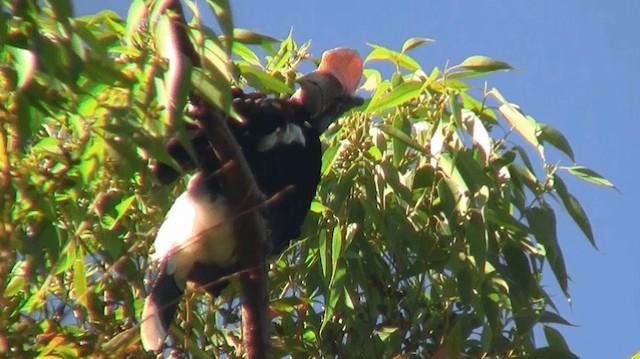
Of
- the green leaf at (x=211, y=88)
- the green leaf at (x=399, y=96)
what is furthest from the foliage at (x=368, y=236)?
the green leaf at (x=211, y=88)

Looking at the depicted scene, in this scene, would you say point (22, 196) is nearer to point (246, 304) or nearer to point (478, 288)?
point (246, 304)

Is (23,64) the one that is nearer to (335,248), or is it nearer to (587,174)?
(335,248)

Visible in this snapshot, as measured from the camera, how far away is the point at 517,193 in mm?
1621

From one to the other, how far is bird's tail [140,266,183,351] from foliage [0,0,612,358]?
0.02 metres

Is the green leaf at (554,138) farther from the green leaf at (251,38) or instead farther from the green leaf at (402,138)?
the green leaf at (251,38)

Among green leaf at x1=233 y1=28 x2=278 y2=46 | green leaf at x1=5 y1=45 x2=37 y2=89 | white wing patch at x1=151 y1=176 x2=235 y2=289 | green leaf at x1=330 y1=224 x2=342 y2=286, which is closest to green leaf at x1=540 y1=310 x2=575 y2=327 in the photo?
green leaf at x1=330 y1=224 x2=342 y2=286

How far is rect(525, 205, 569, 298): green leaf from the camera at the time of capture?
5.01ft

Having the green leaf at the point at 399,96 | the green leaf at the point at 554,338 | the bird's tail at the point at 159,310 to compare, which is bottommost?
the bird's tail at the point at 159,310

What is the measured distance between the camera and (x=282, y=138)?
175 cm

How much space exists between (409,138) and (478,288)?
0.22 m

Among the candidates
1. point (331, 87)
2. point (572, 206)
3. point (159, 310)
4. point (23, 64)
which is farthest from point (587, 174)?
point (23, 64)

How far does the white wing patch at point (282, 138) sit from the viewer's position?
1723 mm

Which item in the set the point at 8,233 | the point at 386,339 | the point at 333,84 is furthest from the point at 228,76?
the point at 333,84

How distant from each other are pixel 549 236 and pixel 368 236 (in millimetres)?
254
